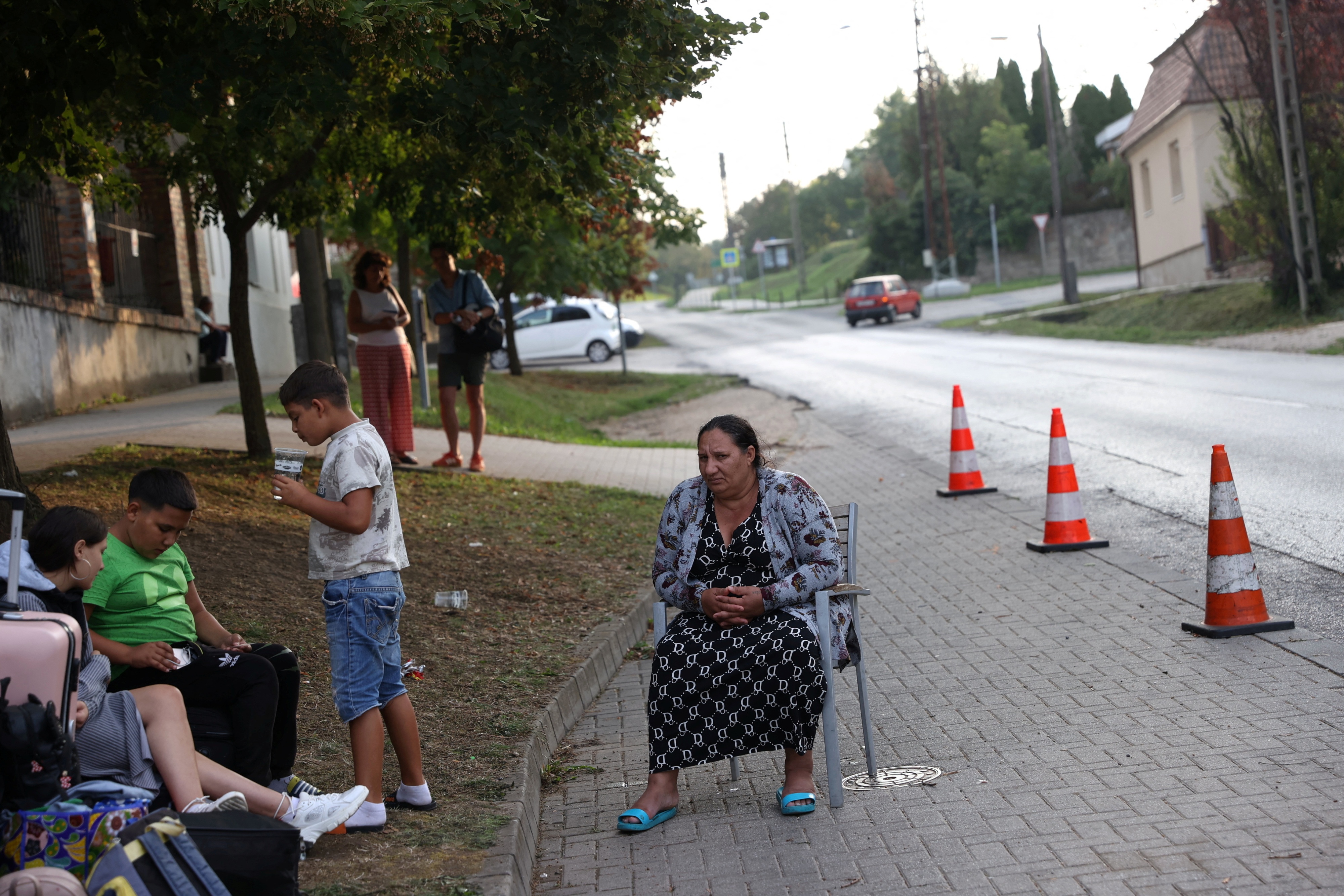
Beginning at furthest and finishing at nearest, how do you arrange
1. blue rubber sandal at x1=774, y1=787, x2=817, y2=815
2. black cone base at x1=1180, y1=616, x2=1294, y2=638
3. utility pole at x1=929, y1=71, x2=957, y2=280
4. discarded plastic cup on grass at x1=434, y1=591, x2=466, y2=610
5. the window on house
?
1. utility pole at x1=929, y1=71, x2=957, y2=280
2. the window on house
3. discarded plastic cup on grass at x1=434, y1=591, x2=466, y2=610
4. black cone base at x1=1180, y1=616, x2=1294, y2=638
5. blue rubber sandal at x1=774, y1=787, x2=817, y2=815

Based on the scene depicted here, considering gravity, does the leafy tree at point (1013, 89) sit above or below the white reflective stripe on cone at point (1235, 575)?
above

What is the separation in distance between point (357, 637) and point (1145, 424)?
1151 centimetres

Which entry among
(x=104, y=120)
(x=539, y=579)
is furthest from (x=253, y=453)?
(x=539, y=579)

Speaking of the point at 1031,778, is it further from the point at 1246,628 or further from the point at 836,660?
the point at 1246,628

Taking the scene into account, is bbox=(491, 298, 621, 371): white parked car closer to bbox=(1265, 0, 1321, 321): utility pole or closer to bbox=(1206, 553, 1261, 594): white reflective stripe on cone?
bbox=(1265, 0, 1321, 321): utility pole

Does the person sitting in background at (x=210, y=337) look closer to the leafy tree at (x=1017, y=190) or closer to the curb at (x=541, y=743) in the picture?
the curb at (x=541, y=743)

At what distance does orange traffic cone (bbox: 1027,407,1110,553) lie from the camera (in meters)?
8.56

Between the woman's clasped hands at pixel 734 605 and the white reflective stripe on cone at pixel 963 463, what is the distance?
6898 mm

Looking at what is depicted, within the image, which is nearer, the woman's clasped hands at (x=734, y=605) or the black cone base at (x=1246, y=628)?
the woman's clasped hands at (x=734, y=605)

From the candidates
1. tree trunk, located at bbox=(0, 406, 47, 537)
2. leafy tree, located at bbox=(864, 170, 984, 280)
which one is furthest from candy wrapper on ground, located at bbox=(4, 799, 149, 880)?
leafy tree, located at bbox=(864, 170, 984, 280)

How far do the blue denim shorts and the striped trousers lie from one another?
23.1ft

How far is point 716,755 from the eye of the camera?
4691 mm

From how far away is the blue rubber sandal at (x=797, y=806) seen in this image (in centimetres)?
458

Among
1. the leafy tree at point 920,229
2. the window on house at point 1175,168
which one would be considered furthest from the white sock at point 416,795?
the leafy tree at point 920,229
